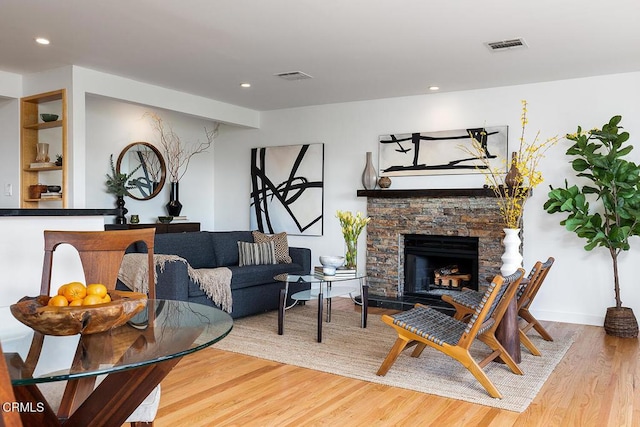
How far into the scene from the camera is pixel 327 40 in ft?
13.9

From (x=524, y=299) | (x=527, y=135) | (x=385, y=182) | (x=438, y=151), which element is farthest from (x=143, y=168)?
(x=524, y=299)

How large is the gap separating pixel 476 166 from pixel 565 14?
2.36 metres

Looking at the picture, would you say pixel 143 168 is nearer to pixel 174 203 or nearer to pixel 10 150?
pixel 174 203

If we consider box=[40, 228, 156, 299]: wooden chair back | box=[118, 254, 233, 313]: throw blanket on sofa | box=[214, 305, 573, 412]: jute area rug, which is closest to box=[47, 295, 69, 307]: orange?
box=[40, 228, 156, 299]: wooden chair back

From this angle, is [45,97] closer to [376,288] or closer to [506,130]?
[376,288]

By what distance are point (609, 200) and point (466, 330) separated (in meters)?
2.52

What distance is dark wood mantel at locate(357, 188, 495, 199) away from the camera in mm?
5637

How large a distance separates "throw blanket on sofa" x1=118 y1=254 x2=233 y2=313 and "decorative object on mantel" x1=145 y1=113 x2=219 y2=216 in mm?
2453

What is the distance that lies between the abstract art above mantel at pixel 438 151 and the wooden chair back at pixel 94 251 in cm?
418

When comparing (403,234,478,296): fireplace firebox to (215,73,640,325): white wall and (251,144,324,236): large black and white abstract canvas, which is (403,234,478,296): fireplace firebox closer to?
(215,73,640,325): white wall

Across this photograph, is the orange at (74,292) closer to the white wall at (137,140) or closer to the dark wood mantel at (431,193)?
the white wall at (137,140)

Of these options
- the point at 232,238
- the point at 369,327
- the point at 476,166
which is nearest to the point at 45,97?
the point at 232,238

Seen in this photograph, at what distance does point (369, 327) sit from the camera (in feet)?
16.2

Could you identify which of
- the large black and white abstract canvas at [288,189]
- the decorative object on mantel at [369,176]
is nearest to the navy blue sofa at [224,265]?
the large black and white abstract canvas at [288,189]
